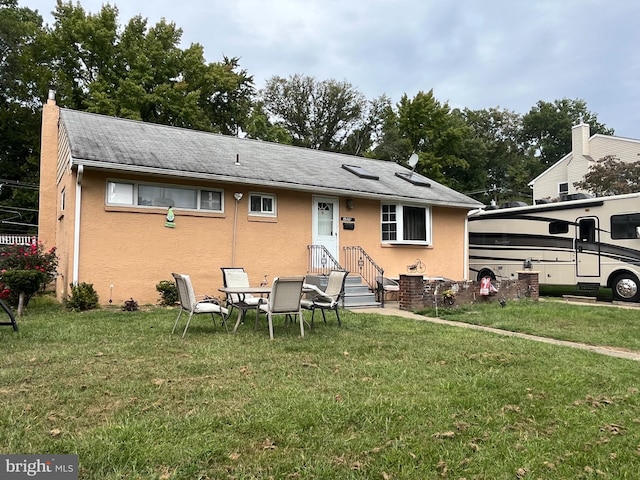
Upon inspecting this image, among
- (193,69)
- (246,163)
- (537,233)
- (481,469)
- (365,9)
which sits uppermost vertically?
(193,69)

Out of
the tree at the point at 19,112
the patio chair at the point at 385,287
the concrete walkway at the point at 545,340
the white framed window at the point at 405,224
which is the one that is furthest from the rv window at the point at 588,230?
the tree at the point at 19,112

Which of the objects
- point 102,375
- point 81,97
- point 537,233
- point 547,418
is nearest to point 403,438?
point 547,418

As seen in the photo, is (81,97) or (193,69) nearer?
(81,97)

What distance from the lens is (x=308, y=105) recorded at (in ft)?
118

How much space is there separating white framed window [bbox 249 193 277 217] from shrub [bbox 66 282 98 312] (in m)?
4.00

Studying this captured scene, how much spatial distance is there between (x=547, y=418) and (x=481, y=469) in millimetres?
1127

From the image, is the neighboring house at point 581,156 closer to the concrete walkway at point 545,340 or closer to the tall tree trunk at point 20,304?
the concrete walkway at point 545,340

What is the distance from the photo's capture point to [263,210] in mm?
11312

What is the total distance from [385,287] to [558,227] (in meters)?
6.06

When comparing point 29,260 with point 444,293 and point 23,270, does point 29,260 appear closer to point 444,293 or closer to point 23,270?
point 23,270

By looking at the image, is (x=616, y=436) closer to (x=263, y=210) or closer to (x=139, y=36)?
(x=263, y=210)

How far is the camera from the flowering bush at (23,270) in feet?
27.0

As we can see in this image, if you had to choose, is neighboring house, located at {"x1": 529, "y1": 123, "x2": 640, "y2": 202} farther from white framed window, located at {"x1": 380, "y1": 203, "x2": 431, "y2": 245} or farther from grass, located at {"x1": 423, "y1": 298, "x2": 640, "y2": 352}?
grass, located at {"x1": 423, "y1": 298, "x2": 640, "y2": 352}

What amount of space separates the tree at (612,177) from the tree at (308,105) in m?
19.3
